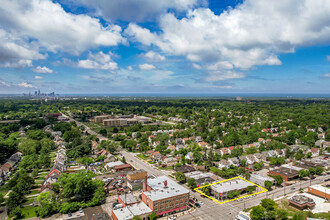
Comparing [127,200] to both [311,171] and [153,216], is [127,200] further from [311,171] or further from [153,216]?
[311,171]

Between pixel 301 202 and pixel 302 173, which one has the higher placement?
pixel 302 173

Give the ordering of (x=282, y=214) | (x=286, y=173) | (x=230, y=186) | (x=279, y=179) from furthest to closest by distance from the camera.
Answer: (x=286, y=173) → (x=279, y=179) → (x=230, y=186) → (x=282, y=214)

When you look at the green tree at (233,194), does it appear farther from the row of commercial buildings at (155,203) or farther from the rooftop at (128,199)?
the rooftop at (128,199)

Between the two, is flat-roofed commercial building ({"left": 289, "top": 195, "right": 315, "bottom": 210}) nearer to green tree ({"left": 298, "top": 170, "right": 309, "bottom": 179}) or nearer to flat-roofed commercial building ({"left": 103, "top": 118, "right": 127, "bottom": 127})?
green tree ({"left": 298, "top": 170, "right": 309, "bottom": 179})

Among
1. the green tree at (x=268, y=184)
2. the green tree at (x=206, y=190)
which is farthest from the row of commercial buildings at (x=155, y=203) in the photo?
the green tree at (x=268, y=184)

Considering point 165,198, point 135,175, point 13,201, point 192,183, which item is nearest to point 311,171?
point 192,183

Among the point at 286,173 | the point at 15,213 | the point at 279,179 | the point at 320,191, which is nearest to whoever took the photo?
the point at 15,213

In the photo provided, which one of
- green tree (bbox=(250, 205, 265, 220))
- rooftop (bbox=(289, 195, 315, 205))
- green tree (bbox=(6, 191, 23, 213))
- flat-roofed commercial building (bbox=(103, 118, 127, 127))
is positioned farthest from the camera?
flat-roofed commercial building (bbox=(103, 118, 127, 127))

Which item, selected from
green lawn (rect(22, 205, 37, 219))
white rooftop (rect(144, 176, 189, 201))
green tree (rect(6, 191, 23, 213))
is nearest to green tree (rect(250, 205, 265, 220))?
white rooftop (rect(144, 176, 189, 201))
